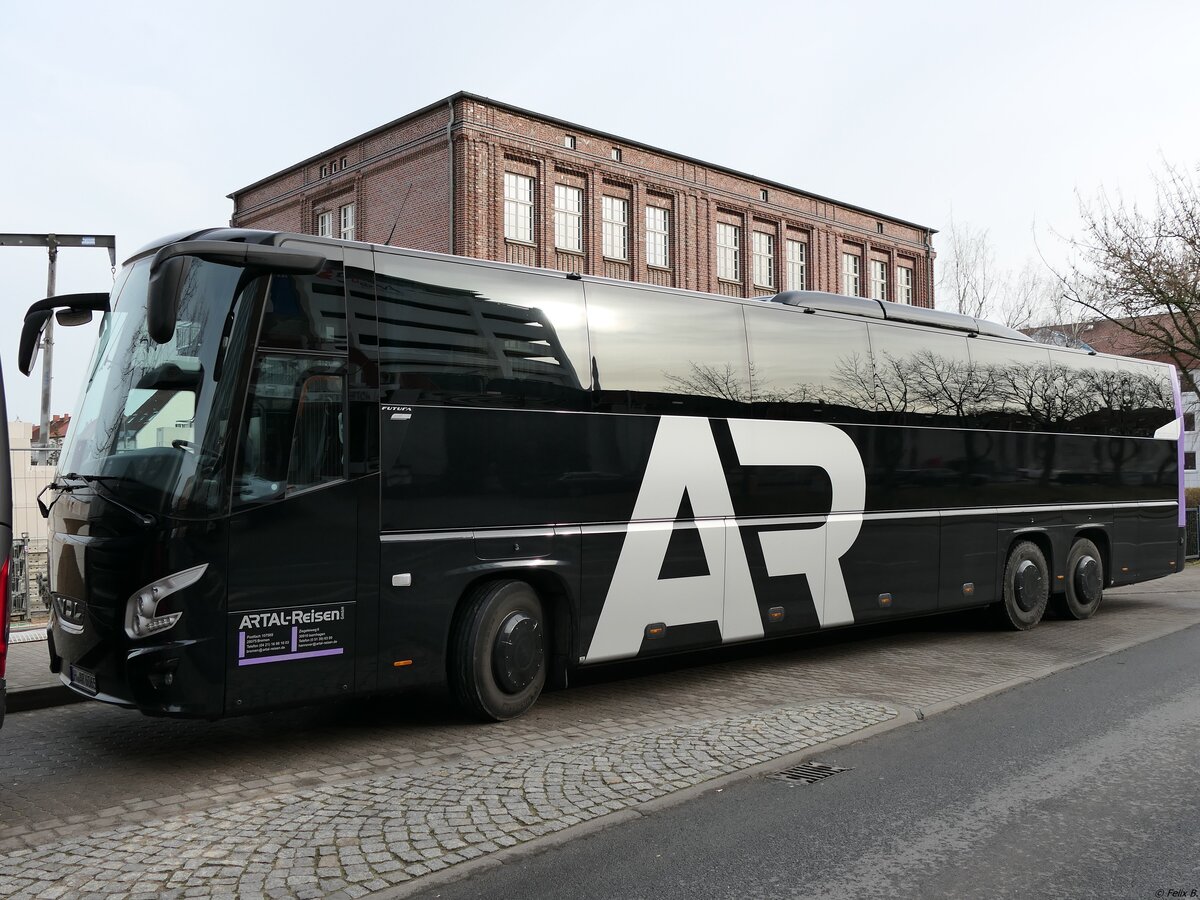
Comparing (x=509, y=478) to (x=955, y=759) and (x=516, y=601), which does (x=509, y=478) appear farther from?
(x=955, y=759)

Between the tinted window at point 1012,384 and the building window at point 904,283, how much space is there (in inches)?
1263

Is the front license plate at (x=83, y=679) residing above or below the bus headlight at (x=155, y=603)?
below

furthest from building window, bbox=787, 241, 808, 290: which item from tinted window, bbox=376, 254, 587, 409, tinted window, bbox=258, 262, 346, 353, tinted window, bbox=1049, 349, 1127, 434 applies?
tinted window, bbox=258, 262, 346, 353

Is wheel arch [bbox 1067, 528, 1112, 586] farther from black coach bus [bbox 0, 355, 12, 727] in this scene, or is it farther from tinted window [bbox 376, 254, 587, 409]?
black coach bus [bbox 0, 355, 12, 727]

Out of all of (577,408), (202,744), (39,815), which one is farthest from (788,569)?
(39,815)

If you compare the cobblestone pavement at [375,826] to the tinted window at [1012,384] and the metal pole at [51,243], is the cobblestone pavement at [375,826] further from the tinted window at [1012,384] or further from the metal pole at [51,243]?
the metal pole at [51,243]

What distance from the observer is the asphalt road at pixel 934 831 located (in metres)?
4.33

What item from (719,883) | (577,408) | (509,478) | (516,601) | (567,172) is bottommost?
(719,883)

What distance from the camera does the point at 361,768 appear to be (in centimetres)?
625

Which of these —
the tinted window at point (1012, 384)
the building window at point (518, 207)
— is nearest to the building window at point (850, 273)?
the building window at point (518, 207)

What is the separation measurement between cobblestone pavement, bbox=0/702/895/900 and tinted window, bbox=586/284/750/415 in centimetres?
279

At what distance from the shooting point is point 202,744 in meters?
6.84

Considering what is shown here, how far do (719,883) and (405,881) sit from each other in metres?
1.35

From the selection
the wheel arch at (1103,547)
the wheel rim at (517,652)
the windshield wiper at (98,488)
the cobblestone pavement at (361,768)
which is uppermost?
the windshield wiper at (98,488)
